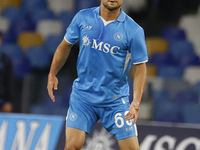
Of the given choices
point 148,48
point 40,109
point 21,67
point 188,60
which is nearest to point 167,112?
point 188,60

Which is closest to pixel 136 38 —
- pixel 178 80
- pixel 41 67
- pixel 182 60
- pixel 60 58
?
pixel 60 58

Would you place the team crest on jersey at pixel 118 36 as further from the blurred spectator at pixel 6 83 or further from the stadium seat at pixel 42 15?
the stadium seat at pixel 42 15

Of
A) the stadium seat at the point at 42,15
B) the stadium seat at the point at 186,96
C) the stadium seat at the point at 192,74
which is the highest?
the stadium seat at the point at 42,15

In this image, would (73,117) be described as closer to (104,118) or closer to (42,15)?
(104,118)

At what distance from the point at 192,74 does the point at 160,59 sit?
31.6 inches

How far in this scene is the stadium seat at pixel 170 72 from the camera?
8398mm

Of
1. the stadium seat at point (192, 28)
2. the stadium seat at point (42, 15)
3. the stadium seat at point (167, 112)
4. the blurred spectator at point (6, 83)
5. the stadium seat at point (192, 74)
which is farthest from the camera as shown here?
the stadium seat at point (42, 15)

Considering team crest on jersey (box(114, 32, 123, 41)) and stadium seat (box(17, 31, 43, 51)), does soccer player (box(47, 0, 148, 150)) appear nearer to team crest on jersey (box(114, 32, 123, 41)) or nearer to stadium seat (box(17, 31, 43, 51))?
team crest on jersey (box(114, 32, 123, 41))

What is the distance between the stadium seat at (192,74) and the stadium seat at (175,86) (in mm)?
255

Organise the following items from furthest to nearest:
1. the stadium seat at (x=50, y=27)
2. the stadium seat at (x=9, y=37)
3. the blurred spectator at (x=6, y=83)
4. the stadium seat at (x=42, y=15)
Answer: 1. the stadium seat at (x=42, y=15)
2. the stadium seat at (x=9, y=37)
3. the stadium seat at (x=50, y=27)
4. the blurred spectator at (x=6, y=83)

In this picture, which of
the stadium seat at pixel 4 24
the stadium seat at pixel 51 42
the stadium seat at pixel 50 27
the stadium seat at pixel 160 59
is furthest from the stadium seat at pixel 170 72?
the stadium seat at pixel 4 24

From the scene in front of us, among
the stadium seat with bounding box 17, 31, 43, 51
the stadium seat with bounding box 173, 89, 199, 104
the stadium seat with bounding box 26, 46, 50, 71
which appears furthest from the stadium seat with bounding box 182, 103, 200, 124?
the stadium seat with bounding box 17, 31, 43, 51

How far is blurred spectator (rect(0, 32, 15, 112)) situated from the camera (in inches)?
260

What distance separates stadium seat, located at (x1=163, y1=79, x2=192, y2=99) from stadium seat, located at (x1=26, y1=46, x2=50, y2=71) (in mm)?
2355
